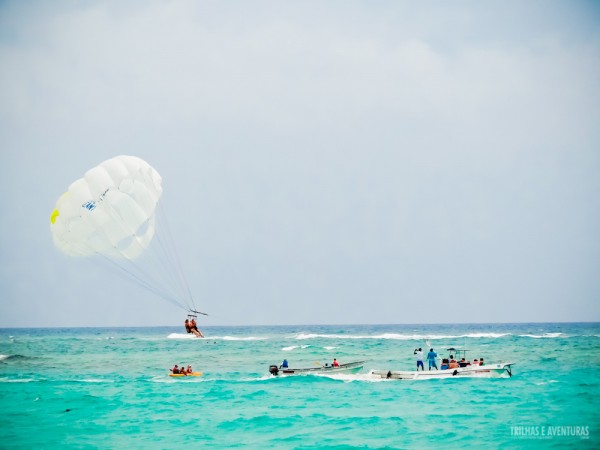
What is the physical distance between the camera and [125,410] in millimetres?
24016

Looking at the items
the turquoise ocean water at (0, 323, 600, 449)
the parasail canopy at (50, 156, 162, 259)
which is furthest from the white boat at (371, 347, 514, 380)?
the parasail canopy at (50, 156, 162, 259)

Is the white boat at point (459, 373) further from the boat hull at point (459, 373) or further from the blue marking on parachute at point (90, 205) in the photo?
the blue marking on parachute at point (90, 205)

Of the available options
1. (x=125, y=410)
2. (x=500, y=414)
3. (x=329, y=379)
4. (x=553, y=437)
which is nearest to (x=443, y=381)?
(x=329, y=379)

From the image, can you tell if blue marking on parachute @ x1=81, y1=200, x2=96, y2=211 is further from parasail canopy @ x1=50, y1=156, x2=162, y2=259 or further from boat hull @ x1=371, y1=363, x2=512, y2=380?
boat hull @ x1=371, y1=363, x2=512, y2=380

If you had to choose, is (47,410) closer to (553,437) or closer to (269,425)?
(269,425)

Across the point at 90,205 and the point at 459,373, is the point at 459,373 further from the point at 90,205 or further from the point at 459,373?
the point at 90,205

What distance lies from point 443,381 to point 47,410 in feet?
57.4

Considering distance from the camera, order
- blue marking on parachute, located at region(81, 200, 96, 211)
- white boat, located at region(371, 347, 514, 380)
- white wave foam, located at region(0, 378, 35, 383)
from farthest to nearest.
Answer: white wave foam, located at region(0, 378, 35, 383)
white boat, located at region(371, 347, 514, 380)
blue marking on parachute, located at region(81, 200, 96, 211)

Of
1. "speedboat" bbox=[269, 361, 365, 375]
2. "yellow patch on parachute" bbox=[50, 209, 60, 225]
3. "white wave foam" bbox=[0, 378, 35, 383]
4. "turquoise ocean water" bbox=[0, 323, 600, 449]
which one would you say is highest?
"yellow patch on parachute" bbox=[50, 209, 60, 225]

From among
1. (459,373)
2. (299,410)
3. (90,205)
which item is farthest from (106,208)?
(459,373)

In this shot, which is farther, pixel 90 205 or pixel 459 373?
pixel 459 373

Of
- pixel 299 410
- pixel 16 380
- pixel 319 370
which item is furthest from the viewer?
pixel 16 380

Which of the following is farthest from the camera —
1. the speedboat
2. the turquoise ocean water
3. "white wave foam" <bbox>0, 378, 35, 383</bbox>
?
"white wave foam" <bbox>0, 378, 35, 383</bbox>

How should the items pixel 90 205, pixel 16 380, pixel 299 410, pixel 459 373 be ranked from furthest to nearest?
1. pixel 16 380
2. pixel 459 373
3. pixel 90 205
4. pixel 299 410
